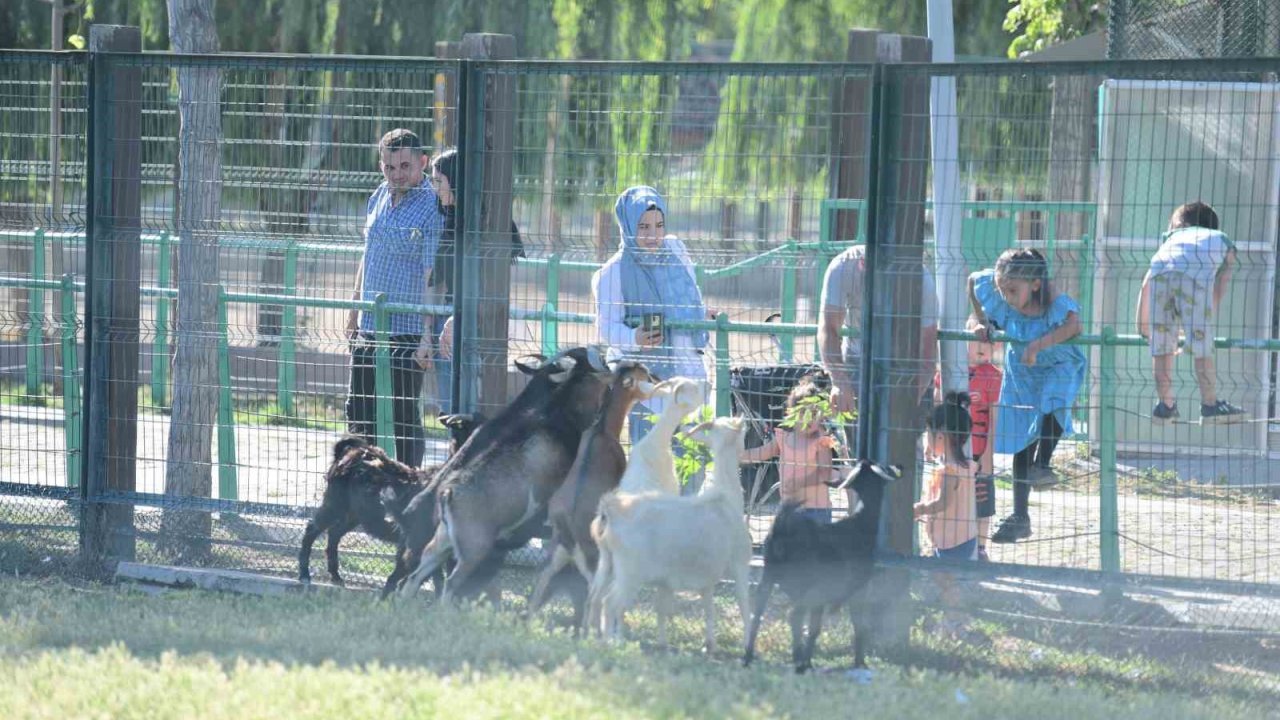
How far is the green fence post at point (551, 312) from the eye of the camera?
30.8 ft

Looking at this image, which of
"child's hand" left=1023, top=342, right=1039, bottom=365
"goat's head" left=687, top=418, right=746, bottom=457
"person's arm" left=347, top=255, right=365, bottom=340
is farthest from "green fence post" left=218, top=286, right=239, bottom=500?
"child's hand" left=1023, top=342, right=1039, bottom=365

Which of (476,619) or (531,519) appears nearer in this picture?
(476,619)

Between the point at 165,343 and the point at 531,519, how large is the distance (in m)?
3.06

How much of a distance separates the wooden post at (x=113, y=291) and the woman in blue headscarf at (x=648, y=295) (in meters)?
2.50

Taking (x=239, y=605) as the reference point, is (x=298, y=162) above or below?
above

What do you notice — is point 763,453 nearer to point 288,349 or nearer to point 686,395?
point 686,395

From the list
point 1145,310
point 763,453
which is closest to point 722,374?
point 763,453

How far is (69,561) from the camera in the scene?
8.23m

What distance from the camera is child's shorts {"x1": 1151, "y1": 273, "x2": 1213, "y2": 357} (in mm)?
7445

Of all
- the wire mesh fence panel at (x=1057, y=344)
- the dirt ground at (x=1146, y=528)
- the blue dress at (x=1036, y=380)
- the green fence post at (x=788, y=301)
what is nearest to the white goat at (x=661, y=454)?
the wire mesh fence panel at (x=1057, y=344)

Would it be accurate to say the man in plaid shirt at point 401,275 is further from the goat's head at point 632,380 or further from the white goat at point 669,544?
the white goat at point 669,544

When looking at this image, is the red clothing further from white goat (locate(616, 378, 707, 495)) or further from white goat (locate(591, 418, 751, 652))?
white goat (locate(591, 418, 751, 652))

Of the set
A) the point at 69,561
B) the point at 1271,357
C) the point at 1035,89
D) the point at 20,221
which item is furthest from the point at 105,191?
the point at 1271,357

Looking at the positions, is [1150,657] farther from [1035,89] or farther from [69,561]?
[69,561]
